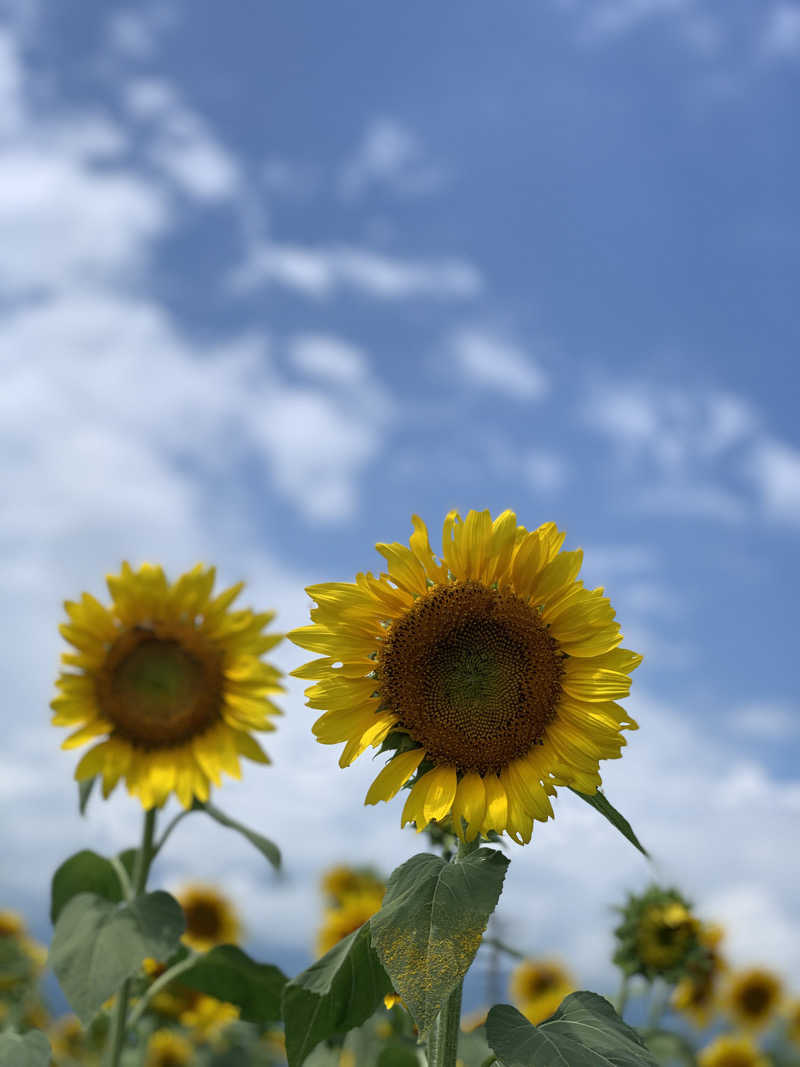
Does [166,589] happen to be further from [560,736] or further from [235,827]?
[560,736]

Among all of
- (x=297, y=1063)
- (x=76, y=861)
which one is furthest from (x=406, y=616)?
(x=76, y=861)

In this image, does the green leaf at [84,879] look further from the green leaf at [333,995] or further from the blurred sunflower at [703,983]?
the blurred sunflower at [703,983]

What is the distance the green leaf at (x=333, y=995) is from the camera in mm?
3027

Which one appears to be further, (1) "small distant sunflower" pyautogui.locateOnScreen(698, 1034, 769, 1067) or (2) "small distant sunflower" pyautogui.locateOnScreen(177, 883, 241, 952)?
(1) "small distant sunflower" pyautogui.locateOnScreen(698, 1034, 769, 1067)

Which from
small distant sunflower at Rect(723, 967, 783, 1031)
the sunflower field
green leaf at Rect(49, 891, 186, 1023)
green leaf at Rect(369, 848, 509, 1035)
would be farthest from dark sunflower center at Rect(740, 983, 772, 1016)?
green leaf at Rect(369, 848, 509, 1035)

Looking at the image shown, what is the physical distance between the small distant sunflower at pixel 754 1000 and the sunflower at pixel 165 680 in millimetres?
6186

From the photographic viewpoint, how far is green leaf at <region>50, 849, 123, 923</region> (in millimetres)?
4695

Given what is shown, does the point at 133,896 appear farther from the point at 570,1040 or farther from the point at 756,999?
the point at 756,999

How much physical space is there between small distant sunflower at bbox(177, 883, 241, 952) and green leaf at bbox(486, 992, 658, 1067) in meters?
5.08

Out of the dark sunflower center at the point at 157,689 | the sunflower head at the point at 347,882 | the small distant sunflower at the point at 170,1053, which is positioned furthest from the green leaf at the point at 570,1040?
the small distant sunflower at the point at 170,1053

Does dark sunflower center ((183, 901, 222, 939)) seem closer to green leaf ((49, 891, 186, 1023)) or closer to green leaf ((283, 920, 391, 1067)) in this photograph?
green leaf ((49, 891, 186, 1023))

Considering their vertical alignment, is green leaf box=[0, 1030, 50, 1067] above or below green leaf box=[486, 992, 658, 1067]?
below

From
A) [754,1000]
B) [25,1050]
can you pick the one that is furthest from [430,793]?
[754,1000]

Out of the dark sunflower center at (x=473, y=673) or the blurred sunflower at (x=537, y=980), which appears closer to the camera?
the dark sunflower center at (x=473, y=673)
